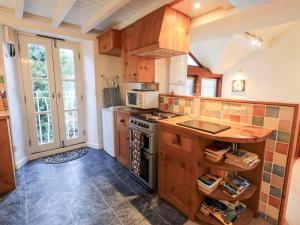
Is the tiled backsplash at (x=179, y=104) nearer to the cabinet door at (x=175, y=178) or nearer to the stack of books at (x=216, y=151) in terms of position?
the stack of books at (x=216, y=151)

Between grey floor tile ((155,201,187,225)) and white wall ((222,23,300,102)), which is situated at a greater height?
white wall ((222,23,300,102))

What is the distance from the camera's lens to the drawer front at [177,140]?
1569 millimetres

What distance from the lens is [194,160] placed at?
153cm

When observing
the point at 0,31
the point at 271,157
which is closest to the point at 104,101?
the point at 0,31

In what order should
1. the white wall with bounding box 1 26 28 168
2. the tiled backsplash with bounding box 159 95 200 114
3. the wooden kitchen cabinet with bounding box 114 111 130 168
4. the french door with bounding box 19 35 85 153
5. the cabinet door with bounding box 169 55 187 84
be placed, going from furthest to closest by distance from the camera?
the cabinet door with bounding box 169 55 187 84 < the french door with bounding box 19 35 85 153 < the wooden kitchen cabinet with bounding box 114 111 130 168 < the white wall with bounding box 1 26 28 168 < the tiled backsplash with bounding box 159 95 200 114

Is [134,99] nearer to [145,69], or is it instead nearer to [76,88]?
[145,69]

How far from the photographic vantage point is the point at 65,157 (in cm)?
307

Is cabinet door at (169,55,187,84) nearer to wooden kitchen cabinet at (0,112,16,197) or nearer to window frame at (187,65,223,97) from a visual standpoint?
window frame at (187,65,223,97)

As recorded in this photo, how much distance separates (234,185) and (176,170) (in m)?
0.59

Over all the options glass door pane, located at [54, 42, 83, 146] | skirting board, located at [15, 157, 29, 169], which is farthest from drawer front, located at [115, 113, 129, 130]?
skirting board, located at [15, 157, 29, 169]

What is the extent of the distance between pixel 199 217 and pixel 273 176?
32.3 inches

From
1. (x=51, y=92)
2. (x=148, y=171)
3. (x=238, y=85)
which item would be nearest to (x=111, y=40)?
(x=51, y=92)

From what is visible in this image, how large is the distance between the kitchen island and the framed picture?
13.0ft

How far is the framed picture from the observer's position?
508 cm
